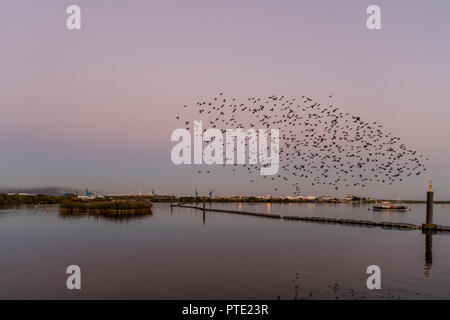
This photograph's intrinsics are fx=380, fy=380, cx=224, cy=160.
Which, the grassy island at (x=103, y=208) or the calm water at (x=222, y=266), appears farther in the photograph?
the grassy island at (x=103, y=208)

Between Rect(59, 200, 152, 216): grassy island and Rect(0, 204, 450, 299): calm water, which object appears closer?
Rect(0, 204, 450, 299): calm water

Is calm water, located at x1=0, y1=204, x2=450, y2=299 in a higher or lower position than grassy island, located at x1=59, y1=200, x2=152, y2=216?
higher

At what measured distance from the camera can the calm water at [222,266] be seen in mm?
25922

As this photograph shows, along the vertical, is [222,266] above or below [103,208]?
above

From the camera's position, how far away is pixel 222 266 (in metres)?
34.9

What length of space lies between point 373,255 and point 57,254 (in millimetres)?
35048

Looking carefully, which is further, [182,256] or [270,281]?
[182,256]

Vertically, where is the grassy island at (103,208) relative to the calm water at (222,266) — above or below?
below

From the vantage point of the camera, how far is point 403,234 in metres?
62.6

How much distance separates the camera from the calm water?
2592 cm

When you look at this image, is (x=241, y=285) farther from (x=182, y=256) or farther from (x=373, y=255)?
(x=373, y=255)

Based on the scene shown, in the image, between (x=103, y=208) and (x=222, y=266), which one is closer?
(x=222, y=266)
